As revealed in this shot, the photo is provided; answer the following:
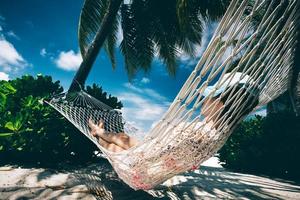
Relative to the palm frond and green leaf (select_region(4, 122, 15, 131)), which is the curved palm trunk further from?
green leaf (select_region(4, 122, 15, 131))

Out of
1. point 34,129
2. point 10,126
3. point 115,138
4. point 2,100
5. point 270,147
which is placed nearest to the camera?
point 115,138

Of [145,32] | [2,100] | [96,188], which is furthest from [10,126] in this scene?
[145,32]

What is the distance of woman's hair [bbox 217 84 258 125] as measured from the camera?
1.44 meters

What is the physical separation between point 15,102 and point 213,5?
141 inches

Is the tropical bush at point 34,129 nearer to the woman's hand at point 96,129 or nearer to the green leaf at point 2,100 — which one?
the green leaf at point 2,100

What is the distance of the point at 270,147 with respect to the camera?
16.5ft

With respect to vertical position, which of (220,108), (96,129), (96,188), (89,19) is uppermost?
(89,19)

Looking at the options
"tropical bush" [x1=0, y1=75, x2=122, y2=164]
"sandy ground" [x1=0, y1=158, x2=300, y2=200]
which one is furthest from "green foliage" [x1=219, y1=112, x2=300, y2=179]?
"tropical bush" [x1=0, y1=75, x2=122, y2=164]

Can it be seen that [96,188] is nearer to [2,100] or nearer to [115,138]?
[115,138]

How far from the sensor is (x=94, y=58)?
14.6 feet

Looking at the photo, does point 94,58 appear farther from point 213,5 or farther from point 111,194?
Answer: point 111,194

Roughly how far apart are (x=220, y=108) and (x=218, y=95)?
16 centimetres

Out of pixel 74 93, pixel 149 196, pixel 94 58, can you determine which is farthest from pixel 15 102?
pixel 149 196

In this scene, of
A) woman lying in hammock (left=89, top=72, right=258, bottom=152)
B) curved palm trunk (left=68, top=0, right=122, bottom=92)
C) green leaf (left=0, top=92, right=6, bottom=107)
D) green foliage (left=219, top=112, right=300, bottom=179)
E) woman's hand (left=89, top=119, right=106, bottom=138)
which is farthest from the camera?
green foliage (left=219, top=112, right=300, bottom=179)
